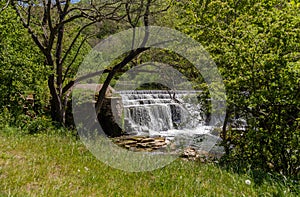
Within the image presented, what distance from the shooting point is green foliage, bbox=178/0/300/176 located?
448cm

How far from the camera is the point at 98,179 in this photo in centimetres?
366

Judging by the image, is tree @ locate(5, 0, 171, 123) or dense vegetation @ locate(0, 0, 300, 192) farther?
tree @ locate(5, 0, 171, 123)

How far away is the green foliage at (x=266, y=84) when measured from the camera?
448 cm

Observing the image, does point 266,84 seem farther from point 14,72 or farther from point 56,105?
point 56,105

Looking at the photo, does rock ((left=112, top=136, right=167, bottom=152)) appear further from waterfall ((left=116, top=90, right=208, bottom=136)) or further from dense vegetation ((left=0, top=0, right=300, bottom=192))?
dense vegetation ((left=0, top=0, right=300, bottom=192))

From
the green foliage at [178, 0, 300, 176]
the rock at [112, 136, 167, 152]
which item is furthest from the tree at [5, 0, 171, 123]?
the green foliage at [178, 0, 300, 176]

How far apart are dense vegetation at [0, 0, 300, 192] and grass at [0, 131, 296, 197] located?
1110 mm

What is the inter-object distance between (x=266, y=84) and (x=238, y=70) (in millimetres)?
647

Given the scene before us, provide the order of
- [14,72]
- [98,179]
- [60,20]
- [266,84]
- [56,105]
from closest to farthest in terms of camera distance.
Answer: [98,179] < [266,84] < [14,72] < [60,20] < [56,105]

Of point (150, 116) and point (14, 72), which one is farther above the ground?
point (14, 72)

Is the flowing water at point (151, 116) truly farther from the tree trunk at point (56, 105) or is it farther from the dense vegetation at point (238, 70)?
the dense vegetation at point (238, 70)

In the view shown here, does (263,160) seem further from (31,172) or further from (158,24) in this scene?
(158,24)

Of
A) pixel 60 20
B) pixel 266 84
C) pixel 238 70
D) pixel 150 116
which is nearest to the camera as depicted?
pixel 266 84

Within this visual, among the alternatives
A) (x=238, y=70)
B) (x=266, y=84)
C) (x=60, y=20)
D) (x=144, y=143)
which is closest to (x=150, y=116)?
(x=144, y=143)
